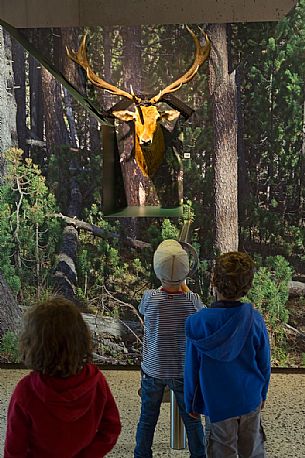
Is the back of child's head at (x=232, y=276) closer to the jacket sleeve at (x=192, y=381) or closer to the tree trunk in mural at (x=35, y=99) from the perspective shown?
the jacket sleeve at (x=192, y=381)

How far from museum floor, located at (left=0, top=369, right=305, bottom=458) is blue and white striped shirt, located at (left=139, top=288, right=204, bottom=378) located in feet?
2.46

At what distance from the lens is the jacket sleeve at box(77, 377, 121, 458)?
76.5 inches

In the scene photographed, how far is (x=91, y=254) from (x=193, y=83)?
1389 mm

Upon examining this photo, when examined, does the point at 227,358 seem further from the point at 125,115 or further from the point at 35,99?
the point at 35,99

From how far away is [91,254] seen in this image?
4.67 metres

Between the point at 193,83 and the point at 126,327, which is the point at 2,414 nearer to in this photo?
the point at 126,327

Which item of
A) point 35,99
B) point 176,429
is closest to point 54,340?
point 176,429

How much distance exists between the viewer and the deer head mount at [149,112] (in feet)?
14.2

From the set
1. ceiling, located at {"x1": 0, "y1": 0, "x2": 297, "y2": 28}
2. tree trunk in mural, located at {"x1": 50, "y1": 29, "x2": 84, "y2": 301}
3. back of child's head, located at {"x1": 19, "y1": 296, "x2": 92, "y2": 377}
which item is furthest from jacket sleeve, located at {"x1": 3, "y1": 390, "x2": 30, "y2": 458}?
ceiling, located at {"x1": 0, "y1": 0, "x2": 297, "y2": 28}

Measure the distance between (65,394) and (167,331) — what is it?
3.31 ft

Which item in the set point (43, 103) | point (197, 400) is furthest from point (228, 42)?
point (197, 400)

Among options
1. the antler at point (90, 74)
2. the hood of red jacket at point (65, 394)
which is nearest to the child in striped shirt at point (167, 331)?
the hood of red jacket at point (65, 394)

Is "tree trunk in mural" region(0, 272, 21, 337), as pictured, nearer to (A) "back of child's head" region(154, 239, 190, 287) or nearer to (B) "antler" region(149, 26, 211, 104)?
(B) "antler" region(149, 26, 211, 104)

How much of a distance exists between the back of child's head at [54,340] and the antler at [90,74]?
2813 millimetres
